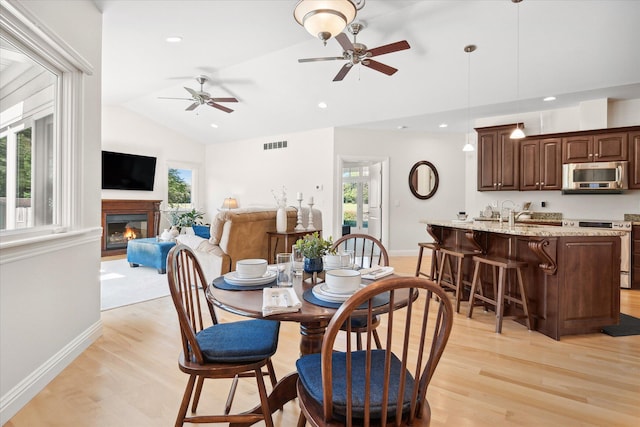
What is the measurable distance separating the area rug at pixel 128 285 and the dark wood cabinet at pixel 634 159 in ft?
21.1

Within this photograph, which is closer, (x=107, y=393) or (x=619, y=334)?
(x=107, y=393)

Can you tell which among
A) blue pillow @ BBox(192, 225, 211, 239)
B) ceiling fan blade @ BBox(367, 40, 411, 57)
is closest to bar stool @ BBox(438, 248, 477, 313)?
ceiling fan blade @ BBox(367, 40, 411, 57)

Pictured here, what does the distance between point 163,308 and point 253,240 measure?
1.36 metres

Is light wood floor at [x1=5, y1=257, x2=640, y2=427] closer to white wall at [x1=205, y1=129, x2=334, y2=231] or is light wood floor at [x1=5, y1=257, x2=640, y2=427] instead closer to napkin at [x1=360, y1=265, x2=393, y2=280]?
napkin at [x1=360, y1=265, x2=393, y2=280]

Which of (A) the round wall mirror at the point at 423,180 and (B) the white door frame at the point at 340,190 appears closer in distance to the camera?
(B) the white door frame at the point at 340,190

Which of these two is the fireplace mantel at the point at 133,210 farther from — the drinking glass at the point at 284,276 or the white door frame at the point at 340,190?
the drinking glass at the point at 284,276

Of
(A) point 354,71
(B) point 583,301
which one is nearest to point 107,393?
(B) point 583,301

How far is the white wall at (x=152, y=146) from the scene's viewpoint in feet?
23.4

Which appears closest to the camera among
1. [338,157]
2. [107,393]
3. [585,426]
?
[585,426]

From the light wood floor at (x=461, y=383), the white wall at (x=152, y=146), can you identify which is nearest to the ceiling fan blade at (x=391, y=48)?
the light wood floor at (x=461, y=383)

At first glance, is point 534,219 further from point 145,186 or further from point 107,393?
point 145,186

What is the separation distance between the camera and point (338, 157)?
270 inches

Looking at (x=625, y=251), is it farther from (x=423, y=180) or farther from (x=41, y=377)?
(x=41, y=377)

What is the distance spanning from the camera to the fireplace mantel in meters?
6.88
